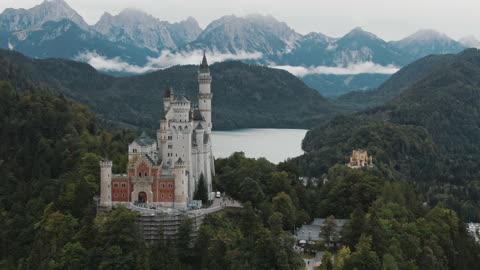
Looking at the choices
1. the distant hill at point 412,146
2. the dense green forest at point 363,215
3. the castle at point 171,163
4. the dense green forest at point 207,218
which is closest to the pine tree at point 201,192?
the castle at point 171,163

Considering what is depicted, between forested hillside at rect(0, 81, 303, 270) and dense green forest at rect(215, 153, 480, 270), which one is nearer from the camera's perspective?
forested hillside at rect(0, 81, 303, 270)

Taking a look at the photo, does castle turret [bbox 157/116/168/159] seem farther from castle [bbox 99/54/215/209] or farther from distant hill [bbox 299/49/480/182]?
distant hill [bbox 299/49/480/182]

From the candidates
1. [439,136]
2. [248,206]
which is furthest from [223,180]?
[439,136]

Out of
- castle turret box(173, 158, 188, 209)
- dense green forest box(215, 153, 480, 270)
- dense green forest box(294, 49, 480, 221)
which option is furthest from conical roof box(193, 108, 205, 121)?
dense green forest box(294, 49, 480, 221)

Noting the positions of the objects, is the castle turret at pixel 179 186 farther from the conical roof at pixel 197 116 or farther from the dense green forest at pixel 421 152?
the dense green forest at pixel 421 152

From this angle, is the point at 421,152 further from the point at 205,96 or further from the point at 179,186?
the point at 179,186

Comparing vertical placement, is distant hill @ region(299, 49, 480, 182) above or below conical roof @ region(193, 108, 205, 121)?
below

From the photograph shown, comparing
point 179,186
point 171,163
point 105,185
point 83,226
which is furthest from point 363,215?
point 83,226

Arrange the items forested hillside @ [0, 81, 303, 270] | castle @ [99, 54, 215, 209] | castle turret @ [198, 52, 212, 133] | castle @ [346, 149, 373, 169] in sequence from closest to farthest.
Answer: forested hillside @ [0, 81, 303, 270]
castle @ [99, 54, 215, 209]
castle turret @ [198, 52, 212, 133]
castle @ [346, 149, 373, 169]
